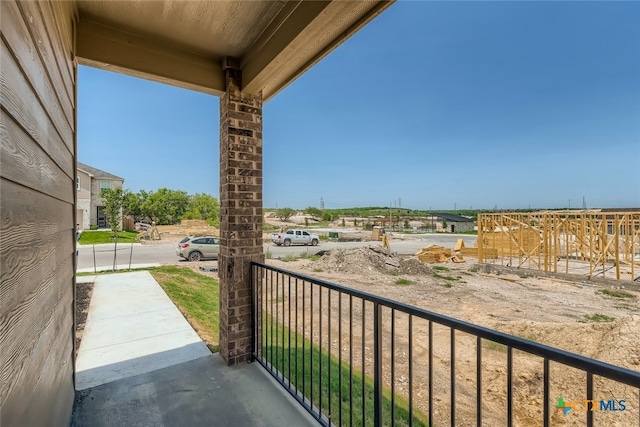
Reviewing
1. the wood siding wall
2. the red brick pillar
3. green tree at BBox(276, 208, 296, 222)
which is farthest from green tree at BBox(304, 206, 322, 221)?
the wood siding wall

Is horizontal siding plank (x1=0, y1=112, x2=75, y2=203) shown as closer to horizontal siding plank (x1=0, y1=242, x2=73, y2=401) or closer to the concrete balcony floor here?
horizontal siding plank (x1=0, y1=242, x2=73, y2=401)

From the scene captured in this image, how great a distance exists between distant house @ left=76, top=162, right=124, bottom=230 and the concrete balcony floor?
24054 millimetres

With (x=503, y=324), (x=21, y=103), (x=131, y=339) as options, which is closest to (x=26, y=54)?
(x=21, y=103)

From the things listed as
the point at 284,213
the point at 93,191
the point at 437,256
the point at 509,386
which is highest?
the point at 93,191

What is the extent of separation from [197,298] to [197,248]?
6440 millimetres

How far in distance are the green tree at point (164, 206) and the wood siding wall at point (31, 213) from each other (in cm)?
2961

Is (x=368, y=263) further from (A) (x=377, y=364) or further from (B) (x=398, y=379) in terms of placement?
(A) (x=377, y=364)

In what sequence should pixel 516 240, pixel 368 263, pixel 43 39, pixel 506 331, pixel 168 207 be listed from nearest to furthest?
pixel 43 39, pixel 506 331, pixel 368 263, pixel 516 240, pixel 168 207

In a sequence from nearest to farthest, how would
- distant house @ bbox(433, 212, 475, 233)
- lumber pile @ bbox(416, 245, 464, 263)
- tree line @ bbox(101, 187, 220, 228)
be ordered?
lumber pile @ bbox(416, 245, 464, 263), tree line @ bbox(101, 187, 220, 228), distant house @ bbox(433, 212, 475, 233)

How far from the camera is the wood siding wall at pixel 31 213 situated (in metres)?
0.63

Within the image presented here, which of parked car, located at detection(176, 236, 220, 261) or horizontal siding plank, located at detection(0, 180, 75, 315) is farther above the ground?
horizontal siding plank, located at detection(0, 180, 75, 315)

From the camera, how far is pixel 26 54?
2.55 feet

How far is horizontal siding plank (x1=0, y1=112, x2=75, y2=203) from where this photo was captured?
62cm

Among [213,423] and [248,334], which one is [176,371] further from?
[213,423]
